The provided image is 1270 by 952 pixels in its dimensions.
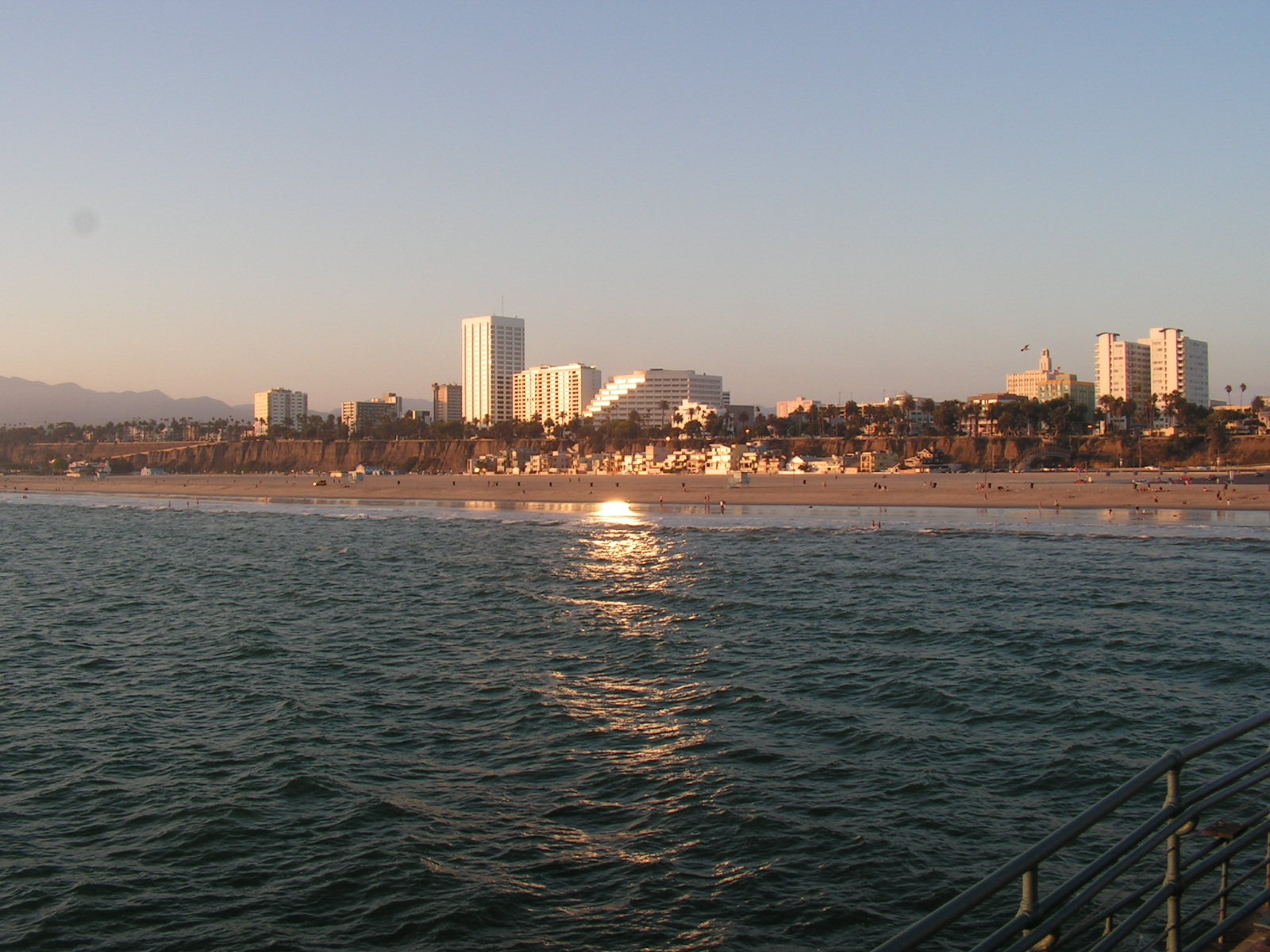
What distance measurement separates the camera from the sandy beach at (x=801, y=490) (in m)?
60.8

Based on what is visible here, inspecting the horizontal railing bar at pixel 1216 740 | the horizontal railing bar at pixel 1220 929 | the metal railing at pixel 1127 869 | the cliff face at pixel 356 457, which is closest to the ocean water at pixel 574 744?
the horizontal railing bar at pixel 1220 929

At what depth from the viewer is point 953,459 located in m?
133

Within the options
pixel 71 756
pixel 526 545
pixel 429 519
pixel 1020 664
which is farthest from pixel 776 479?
pixel 71 756

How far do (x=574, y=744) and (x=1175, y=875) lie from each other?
9992 mm

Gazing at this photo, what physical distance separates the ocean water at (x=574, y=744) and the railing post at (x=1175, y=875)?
14.5 ft

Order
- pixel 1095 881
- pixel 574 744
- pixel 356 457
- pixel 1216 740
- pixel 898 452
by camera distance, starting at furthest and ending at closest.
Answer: pixel 356 457
pixel 898 452
pixel 574 744
pixel 1216 740
pixel 1095 881

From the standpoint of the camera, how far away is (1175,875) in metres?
3.91

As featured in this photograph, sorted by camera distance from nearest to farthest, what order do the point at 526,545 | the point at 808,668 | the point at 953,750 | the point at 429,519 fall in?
the point at 953,750
the point at 808,668
the point at 526,545
the point at 429,519

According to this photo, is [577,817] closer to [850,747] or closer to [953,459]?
[850,747]

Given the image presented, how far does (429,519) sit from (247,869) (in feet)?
166

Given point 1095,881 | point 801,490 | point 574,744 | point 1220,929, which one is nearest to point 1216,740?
point 1095,881

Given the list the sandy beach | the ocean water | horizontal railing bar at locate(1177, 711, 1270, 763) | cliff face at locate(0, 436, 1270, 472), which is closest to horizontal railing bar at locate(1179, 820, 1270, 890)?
horizontal railing bar at locate(1177, 711, 1270, 763)

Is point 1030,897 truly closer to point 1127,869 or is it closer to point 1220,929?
point 1127,869

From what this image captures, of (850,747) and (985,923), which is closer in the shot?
(985,923)
